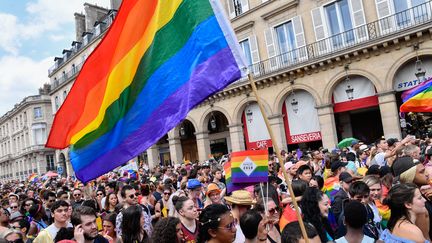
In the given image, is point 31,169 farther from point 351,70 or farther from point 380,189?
point 380,189

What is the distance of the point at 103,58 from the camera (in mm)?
4047

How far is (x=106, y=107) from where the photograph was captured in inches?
155

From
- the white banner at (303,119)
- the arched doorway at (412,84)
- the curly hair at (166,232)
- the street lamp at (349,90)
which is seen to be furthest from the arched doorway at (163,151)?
the curly hair at (166,232)

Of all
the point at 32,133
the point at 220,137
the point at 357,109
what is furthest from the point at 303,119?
the point at 32,133

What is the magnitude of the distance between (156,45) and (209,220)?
190 cm

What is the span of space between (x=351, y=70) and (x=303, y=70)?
2.48 m

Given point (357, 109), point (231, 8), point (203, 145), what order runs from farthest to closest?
point (203, 145) < point (231, 8) < point (357, 109)

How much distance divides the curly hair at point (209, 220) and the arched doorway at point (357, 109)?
14.8m

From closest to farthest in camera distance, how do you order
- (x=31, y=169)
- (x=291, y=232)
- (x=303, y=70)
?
1. (x=291, y=232)
2. (x=303, y=70)
3. (x=31, y=169)

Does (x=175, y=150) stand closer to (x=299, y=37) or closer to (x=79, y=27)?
(x=299, y=37)

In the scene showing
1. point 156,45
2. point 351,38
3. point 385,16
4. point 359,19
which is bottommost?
point 156,45

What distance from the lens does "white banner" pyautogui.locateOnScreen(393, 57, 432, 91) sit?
14473mm

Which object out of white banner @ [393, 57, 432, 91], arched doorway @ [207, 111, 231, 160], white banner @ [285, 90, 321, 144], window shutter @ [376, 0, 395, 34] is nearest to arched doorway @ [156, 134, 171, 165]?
arched doorway @ [207, 111, 231, 160]

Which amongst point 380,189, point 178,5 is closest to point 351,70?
point 380,189
